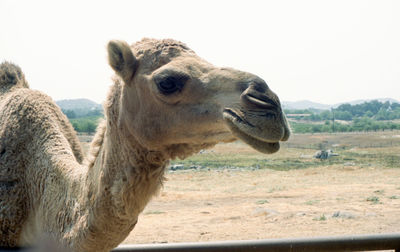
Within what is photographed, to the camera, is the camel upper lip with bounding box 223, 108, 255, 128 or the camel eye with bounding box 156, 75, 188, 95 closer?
the camel upper lip with bounding box 223, 108, 255, 128

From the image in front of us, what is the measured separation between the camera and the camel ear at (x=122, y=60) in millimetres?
2629

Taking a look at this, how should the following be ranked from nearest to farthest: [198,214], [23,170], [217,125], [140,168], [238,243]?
[217,125]
[140,168]
[238,243]
[23,170]
[198,214]

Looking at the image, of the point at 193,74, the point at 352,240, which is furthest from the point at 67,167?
the point at 352,240

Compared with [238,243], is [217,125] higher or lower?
higher

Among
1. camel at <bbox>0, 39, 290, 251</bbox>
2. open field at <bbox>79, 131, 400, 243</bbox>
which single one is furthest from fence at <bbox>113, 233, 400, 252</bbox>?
open field at <bbox>79, 131, 400, 243</bbox>

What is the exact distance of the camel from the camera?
2.23m

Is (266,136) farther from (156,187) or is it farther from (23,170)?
(23,170)

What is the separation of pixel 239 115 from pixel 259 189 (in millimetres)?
18860

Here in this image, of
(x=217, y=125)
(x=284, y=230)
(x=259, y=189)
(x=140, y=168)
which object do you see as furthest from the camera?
(x=259, y=189)

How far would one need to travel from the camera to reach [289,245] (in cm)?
306

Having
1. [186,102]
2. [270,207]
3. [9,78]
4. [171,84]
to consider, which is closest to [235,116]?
[186,102]

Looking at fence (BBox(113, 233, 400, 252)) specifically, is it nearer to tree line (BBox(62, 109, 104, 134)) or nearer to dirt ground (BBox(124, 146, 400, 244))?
tree line (BBox(62, 109, 104, 134))

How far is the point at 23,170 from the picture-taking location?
3.36m

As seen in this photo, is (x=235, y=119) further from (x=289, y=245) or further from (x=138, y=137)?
(x=289, y=245)
